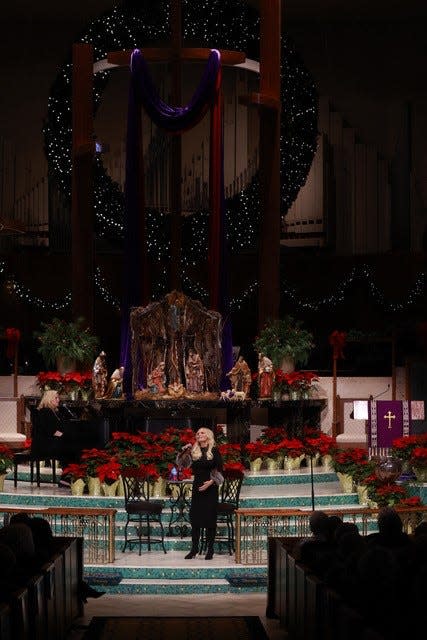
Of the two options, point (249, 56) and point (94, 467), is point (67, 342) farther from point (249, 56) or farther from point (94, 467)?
point (249, 56)

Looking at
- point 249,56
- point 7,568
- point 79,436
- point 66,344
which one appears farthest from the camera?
point 249,56

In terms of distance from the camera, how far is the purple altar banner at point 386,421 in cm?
1465

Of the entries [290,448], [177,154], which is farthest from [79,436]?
[177,154]

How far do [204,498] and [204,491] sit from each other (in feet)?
0.23

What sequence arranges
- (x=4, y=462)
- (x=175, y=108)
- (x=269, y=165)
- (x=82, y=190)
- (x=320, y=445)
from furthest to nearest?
1. (x=82, y=190)
2. (x=269, y=165)
3. (x=175, y=108)
4. (x=320, y=445)
5. (x=4, y=462)

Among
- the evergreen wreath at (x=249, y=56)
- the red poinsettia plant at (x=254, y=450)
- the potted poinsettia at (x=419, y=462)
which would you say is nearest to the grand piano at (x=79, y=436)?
the red poinsettia plant at (x=254, y=450)

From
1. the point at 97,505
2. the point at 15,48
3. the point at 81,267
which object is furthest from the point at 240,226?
the point at 97,505

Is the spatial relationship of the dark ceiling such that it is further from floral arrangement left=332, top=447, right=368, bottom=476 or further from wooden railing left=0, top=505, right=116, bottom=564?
wooden railing left=0, top=505, right=116, bottom=564

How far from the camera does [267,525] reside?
12836 millimetres

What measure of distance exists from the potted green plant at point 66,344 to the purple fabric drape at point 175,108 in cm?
283

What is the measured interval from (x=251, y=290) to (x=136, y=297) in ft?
9.56

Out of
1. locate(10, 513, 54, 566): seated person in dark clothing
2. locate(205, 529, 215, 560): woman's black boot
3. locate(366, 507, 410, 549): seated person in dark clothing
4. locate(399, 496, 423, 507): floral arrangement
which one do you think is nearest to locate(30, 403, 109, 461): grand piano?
locate(205, 529, 215, 560): woman's black boot

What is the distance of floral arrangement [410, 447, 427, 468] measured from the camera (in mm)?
14344

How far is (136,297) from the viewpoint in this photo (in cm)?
1791
